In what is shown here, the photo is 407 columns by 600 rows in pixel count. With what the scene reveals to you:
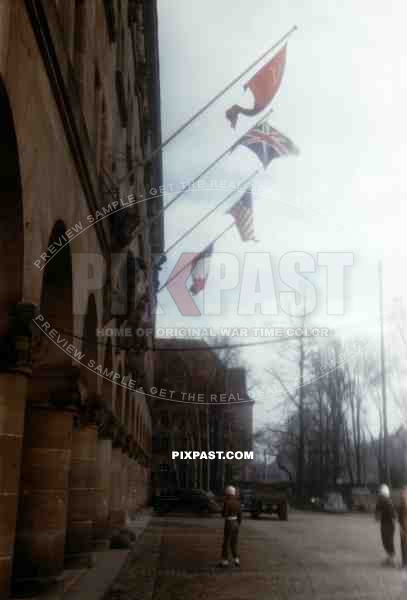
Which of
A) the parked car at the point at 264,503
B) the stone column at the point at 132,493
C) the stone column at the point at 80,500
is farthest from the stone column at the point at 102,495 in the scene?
the parked car at the point at 264,503

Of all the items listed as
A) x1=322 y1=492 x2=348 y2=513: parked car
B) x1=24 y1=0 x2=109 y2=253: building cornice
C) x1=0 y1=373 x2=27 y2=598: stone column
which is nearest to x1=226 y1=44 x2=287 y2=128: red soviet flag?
x1=24 y1=0 x2=109 y2=253: building cornice

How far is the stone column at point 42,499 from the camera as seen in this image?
37.7ft

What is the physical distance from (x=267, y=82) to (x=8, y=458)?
10907mm

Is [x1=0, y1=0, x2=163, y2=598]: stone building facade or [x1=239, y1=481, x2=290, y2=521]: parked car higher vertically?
[x1=0, y1=0, x2=163, y2=598]: stone building facade

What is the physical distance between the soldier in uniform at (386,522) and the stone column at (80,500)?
5438mm

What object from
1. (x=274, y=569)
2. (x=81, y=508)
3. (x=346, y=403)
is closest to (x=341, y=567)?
(x=274, y=569)

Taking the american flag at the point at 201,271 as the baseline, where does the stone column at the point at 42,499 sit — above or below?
below

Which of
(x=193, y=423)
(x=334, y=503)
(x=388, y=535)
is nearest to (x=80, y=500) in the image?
(x=388, y=535)

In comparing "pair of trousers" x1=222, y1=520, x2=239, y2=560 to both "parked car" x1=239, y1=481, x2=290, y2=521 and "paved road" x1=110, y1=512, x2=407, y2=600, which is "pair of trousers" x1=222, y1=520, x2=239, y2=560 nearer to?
"paved road" x1=110, y1=512, x2=407, y2=600

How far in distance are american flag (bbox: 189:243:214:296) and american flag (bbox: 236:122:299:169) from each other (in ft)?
7.55

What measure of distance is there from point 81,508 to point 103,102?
858 centimetres

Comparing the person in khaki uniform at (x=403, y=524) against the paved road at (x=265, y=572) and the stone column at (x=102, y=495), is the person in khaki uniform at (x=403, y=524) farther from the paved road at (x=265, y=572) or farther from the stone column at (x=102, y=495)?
the stone column at (x=102, y=495)

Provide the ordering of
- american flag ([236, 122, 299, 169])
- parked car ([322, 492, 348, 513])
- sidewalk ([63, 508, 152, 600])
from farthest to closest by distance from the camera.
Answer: parked car ([322, 492, 348, 513]) → american flag ([236, 122, 299, 169]) → sidewalk ([63, 508, 152, 600])

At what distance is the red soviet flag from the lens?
16953 millimetres
